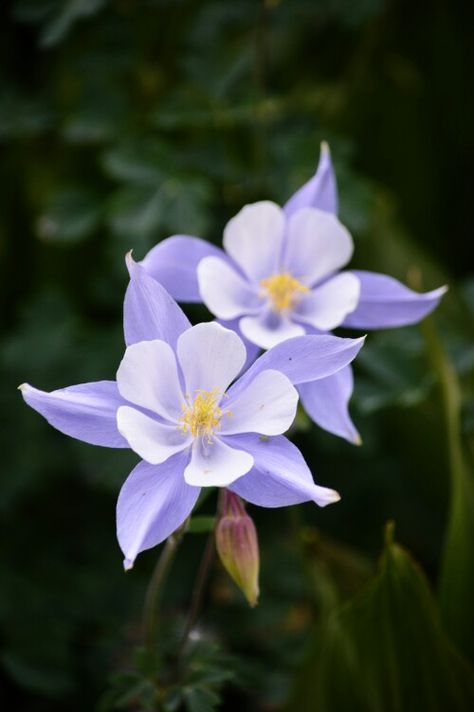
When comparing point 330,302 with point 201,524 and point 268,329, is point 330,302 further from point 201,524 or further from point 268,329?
point 201,524

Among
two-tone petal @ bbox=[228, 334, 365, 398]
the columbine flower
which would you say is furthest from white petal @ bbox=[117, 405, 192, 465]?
two-tone petal @ bbox=[228, 334, 365, 398]

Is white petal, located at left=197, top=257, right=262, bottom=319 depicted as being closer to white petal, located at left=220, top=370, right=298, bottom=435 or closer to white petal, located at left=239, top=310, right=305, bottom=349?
white petal, located at left=239, top=310, right=305, bottom=349

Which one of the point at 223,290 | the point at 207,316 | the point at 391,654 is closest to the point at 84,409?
the point at 223,290

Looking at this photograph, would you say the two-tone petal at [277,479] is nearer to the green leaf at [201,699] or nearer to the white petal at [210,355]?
the white petal at [210,355]

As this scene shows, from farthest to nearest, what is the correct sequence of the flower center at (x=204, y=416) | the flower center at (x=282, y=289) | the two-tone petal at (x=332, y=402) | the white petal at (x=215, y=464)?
the flower center at (x=282, y=289)
the two-tone petal at (x=332, y=402)
the flower center at (x=204, y=416)
the white petal at (x=215, y=464)

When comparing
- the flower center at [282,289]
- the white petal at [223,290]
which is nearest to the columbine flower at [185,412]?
the white petal at [223,290]

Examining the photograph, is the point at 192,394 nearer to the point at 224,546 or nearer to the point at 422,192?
the point at 224,546
